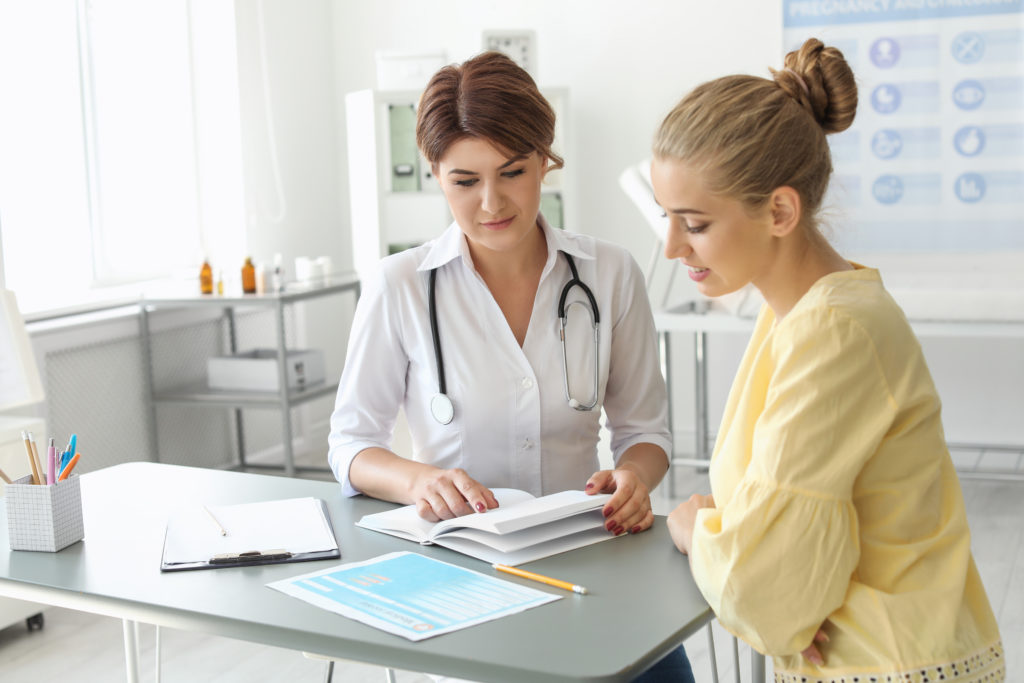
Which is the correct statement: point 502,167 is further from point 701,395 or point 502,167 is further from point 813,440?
point 701,395

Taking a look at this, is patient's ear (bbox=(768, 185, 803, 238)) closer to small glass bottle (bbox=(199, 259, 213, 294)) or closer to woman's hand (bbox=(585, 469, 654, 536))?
woman's hand (bbox=(585, 469, 654, 536))

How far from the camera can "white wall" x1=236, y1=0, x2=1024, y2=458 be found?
4246 mm

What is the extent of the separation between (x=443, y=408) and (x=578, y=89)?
3.19 metres

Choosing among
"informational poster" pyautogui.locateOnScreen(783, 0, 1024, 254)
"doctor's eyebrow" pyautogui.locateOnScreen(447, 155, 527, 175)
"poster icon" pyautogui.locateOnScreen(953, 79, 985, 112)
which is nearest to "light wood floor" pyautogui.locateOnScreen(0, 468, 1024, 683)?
"doctor's eyebrow" pyautogui.locateOnScreen(447, 155, 527, 175)

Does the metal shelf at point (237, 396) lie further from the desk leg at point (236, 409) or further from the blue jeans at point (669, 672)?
the blue jeans at point (669, 672)

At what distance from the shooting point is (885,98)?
13.7 feet

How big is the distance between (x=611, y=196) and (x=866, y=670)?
3.72 meters

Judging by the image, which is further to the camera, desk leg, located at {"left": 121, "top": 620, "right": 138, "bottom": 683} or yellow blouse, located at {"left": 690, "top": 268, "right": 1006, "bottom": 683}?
desk leg, located at {"left": 121, "top": 620, "right": 138, "bottom": 683}

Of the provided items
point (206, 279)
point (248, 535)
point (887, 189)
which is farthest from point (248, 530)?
point (887, 189)

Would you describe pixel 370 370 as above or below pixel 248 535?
above

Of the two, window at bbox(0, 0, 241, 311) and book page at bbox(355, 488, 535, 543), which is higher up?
window at bbox(0, 0, 241, 311)

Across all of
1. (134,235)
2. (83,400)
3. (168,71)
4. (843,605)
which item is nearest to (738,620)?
(843,605)

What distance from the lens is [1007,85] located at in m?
4.01

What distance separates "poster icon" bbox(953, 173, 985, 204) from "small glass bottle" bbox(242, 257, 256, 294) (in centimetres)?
266
